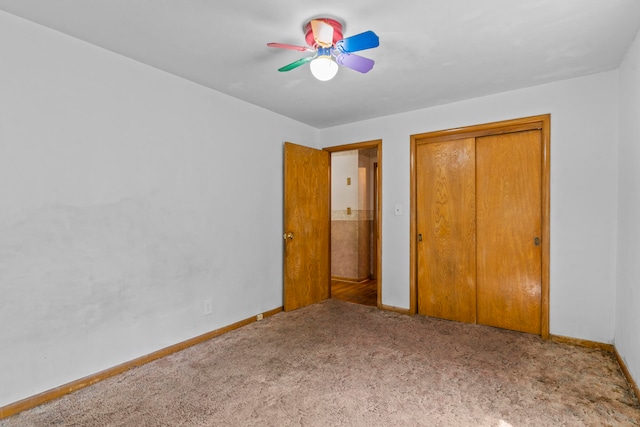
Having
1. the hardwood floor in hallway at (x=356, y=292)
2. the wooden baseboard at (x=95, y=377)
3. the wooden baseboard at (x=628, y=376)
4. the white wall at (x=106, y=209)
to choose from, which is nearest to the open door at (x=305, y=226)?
the hardwood floor in hallway at (x=356, y=292)

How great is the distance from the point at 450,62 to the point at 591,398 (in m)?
2.45

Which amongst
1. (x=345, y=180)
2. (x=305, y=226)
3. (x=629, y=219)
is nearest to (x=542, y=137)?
(x=629, y=219)

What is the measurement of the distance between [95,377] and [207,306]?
3.08ft

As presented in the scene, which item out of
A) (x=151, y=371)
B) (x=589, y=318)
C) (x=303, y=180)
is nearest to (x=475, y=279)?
(x=589, y=318)

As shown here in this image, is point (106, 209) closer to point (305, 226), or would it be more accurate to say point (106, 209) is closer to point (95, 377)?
point (95, 377)

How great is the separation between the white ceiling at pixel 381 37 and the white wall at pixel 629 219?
0.29m

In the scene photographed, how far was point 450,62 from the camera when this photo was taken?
2484 mm

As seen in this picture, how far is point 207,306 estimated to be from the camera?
9.68ft

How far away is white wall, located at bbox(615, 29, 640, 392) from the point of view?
2.07 meters

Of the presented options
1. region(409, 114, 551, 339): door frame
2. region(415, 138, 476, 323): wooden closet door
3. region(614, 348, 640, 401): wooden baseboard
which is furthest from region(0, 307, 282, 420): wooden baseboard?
region(614, 348, 640, 401): wooden baseboard

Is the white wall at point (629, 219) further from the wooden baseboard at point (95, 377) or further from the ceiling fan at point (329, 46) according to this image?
the wooden baseboard at point (95, 377)

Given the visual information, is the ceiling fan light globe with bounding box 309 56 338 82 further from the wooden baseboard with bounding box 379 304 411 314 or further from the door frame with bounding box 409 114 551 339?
the wooden baseboard with bounding box 379 304 411 314

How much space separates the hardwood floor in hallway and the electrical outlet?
1.93 m

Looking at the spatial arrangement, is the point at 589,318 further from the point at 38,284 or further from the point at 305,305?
the point at 38,284
